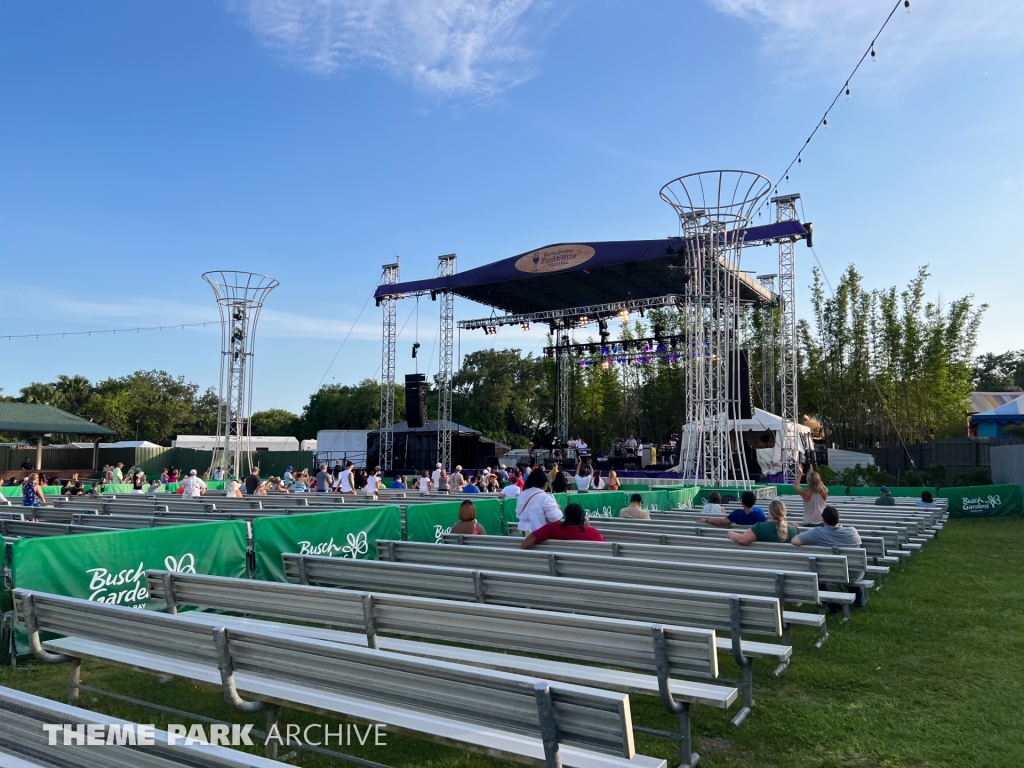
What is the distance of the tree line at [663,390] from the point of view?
1090 inches

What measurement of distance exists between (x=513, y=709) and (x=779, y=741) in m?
1.82

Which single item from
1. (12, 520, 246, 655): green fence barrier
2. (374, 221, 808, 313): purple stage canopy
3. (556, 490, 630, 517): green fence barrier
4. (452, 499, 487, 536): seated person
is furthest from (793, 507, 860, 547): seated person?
(374, 221, 808, 313): purple stage canopy

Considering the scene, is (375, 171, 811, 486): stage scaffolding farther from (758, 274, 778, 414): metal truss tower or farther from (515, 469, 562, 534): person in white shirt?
(515, 469, 562, 534): person in white shirt

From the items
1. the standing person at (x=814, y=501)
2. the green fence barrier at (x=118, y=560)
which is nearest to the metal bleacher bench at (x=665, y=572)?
the green fence barrier at (x=118, y=560)

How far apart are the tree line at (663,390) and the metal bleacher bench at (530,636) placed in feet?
75.7

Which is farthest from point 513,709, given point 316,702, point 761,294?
point 761,294

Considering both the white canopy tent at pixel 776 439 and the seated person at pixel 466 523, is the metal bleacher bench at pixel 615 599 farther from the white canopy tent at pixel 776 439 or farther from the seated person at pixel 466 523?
the white canopy tent at pixel 776 439

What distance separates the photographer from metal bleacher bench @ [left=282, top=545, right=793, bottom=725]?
3443 millimetres

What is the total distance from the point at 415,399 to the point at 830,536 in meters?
25.9

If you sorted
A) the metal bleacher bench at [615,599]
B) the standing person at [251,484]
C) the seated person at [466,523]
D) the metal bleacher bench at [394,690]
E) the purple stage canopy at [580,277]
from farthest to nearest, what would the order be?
the purple stage canopy at [580,277], the standing person at [251,484], the seated person at [466,523], the metal bleacher bench at [615,599], the metal bleacher bench at [394,690]

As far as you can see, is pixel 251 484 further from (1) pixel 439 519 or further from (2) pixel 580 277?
(2) pixel 580 277

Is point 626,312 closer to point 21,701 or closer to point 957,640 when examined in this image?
point 957,640

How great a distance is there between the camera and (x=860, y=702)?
3.82m

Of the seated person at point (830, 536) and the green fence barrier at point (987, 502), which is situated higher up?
the seated person at point (830, 536)
